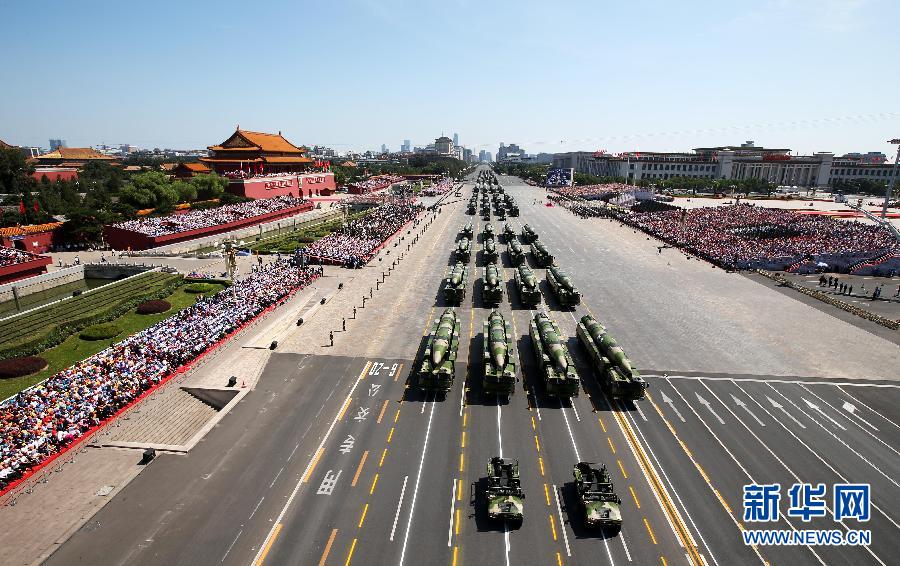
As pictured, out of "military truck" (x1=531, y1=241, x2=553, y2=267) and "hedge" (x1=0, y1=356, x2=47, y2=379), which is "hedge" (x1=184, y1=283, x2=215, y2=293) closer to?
"hedge" (x1=0, y1=356, x2=47, y2=379)

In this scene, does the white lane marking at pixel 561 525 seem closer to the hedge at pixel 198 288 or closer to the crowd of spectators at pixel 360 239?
the hedge at pixel 198 288

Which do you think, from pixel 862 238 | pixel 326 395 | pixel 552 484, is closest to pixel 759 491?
pixel 552 484

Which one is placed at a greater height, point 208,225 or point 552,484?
point 208,225

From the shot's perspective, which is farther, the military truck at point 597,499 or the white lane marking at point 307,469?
the military truck at point 597,499

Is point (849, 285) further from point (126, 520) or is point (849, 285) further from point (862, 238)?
point (126, 520)

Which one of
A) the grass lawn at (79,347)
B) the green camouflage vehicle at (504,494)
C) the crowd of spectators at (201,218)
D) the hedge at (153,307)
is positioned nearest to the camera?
the green camouflage vehicle at (504,494)

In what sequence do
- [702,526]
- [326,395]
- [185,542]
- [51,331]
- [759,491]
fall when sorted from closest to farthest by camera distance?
[185,542] < [702,526] < [759,491] < [326,395] < [51,331]

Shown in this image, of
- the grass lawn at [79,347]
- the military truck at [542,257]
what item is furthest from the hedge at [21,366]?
the military truck at [542,257]

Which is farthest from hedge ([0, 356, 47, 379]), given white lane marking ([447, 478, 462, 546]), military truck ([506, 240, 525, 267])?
military truck ([506, 240, 525, 267])
